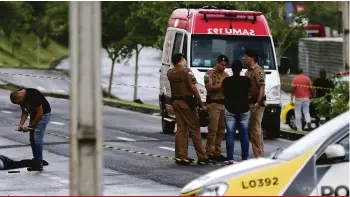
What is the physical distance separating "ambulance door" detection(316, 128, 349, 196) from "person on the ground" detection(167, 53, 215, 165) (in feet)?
29.2

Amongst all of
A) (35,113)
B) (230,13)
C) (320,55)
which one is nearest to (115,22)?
(320,55)

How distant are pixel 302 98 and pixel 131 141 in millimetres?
5824

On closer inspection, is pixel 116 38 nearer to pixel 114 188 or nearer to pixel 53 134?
pixel 53 134

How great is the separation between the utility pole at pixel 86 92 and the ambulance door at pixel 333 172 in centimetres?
186

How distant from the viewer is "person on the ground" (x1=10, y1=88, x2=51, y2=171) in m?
18.1

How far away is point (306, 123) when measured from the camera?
28.1 metres

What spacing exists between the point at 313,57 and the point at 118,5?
51.9 feet

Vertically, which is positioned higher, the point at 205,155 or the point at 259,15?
the point at 259,15

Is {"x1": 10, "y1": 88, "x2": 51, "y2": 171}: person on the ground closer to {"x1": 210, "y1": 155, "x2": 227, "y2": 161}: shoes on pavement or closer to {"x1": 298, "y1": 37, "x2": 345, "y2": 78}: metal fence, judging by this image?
{"x1": 210, "y1": 155, "x2": 227, "y2": 161}: shoes on pavement

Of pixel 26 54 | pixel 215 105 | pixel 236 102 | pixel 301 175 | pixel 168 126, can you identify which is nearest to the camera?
pixel 301 175

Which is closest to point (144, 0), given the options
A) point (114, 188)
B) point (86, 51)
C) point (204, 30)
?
point (204, 30)

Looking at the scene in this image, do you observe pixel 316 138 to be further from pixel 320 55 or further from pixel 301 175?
pixel 320 55

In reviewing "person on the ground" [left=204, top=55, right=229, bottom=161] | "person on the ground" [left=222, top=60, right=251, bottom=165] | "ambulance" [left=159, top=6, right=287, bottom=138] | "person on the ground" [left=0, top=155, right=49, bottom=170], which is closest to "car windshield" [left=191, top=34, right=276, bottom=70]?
"ambulance" [left=159, top=6, right=287, bottom=138]

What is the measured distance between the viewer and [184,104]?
61.1 ft
